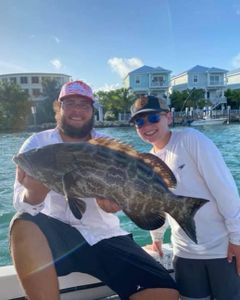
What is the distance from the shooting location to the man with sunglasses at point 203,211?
A: 2.30 meters

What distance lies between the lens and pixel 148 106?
2.58 metres

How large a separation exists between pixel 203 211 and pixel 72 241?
952mm

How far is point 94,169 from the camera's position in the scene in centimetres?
223

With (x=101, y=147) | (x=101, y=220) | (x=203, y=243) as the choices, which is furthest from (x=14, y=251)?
(x=203, y=243)

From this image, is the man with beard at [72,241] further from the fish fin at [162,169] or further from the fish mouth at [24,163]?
the fish fin at [162,169]

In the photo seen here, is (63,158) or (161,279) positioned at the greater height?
(63,158)

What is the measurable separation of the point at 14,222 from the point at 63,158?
1.85ft

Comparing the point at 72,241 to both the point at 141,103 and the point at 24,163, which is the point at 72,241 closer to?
the point at 24,163

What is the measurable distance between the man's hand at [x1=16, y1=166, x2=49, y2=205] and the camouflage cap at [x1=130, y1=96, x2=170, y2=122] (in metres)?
0.80

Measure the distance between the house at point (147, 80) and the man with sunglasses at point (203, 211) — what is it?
5823 cm

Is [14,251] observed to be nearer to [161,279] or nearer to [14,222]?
[14,222]

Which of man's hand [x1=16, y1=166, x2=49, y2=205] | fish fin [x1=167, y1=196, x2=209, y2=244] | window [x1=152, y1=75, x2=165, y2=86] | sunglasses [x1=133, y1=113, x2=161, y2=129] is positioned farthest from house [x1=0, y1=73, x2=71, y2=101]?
fish fin [x1=167, y1=196, x2=209, y2=244]

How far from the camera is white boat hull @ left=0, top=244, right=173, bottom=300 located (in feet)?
9.15

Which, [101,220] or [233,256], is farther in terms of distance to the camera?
[101,220]
